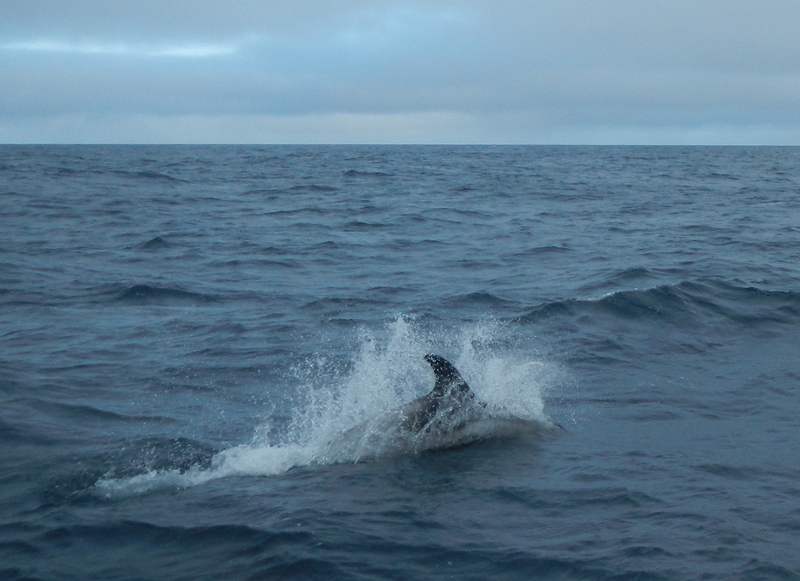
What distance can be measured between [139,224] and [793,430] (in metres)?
21.7

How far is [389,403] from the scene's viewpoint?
10.8 metres

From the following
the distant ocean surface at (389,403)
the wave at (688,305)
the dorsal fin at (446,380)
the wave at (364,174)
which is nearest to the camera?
the distant ocean surface at (389,403)

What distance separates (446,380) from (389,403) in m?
1.52

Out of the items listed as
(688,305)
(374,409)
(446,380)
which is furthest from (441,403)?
(688,305)

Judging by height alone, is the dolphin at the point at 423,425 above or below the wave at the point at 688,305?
below

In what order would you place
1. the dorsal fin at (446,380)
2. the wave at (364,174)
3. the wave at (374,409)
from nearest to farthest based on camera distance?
the wave at (374,409) → the dorsal fin at (446,380) → the wave at (364,174)

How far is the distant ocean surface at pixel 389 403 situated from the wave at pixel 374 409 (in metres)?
0.05

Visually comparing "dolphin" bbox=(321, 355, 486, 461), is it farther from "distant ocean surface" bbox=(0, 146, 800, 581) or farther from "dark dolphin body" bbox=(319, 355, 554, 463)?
"distant ocean surface" bbox=(0, 146, 800, 581)

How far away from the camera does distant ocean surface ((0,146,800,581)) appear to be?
703 cm

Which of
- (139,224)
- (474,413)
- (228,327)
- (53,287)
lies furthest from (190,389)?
(139,224)

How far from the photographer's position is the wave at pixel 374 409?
9008 millimetres

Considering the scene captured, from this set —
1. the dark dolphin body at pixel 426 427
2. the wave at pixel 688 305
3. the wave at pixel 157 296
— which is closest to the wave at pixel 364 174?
the wave at pixel 157 296

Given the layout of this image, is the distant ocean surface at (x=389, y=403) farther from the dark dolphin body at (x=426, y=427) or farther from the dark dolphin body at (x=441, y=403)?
the dark dolphin body at (x=441, y=403)

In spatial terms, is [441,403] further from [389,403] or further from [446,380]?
[389,403]
